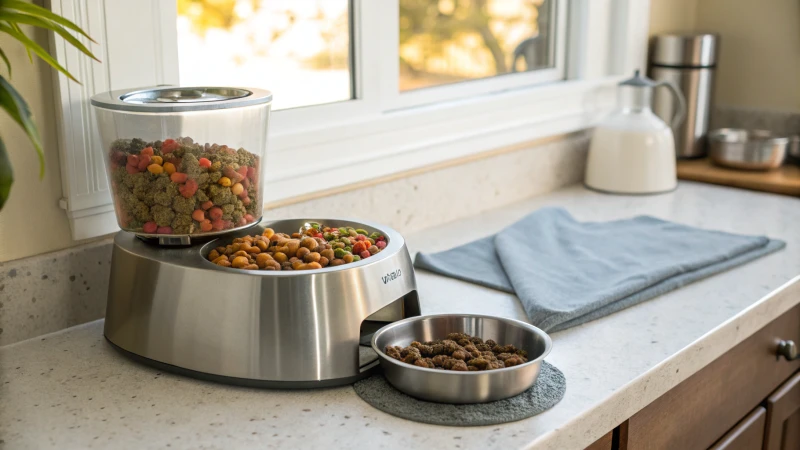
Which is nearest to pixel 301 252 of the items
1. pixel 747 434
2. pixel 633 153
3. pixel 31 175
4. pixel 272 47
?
pixel 31 175

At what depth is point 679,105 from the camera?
2.38 meters

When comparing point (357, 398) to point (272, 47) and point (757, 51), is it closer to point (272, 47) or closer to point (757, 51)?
point (272, 47)

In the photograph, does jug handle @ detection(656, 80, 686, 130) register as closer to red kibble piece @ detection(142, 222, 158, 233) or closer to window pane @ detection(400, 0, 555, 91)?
window pane @ detection(400, 0, 555, 91)

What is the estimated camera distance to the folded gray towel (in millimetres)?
1369

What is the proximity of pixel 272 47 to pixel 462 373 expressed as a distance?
83 cm

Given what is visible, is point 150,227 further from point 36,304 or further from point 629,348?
point 629,348

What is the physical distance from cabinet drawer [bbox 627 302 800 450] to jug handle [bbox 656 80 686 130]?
0.75 metres

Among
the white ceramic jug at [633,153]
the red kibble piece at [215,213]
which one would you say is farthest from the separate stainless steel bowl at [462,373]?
the white ceramic jug at [633,153]

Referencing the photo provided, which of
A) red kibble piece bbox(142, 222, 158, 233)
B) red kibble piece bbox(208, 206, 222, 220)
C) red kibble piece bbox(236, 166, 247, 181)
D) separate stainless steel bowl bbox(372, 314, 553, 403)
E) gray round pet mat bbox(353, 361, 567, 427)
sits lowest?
gray round pet mat bbox(353, 361, 567, 427)

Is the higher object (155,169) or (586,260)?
(155,169)

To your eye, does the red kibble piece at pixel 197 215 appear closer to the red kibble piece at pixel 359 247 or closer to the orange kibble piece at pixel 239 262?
the orange kibble piece at pixel 239 262

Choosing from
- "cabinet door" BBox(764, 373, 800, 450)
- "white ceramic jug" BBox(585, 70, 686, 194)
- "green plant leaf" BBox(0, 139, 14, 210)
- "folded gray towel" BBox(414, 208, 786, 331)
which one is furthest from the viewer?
"white ceramic jug" BBox(585, 70, 686, 194)

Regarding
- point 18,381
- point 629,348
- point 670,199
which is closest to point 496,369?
point 629,348

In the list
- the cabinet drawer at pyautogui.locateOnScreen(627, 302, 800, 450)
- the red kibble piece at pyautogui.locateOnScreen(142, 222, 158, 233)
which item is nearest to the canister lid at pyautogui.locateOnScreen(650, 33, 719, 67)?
the cabinet drawer at pyautogui.locateOnScreen(627, 302, 800, 450)
